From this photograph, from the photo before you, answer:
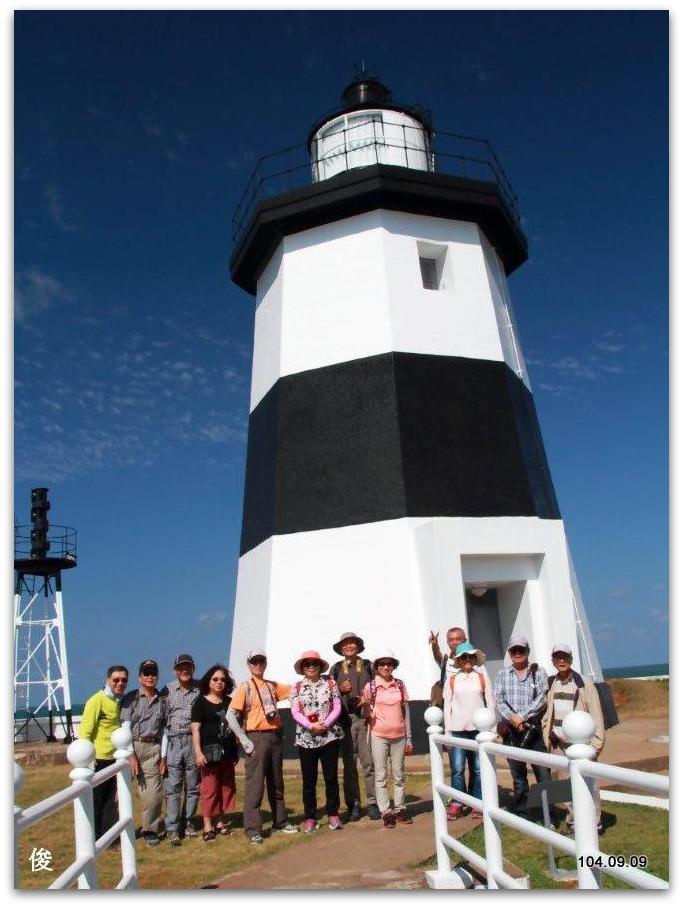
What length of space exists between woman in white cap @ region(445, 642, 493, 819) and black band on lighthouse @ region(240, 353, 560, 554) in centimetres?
392

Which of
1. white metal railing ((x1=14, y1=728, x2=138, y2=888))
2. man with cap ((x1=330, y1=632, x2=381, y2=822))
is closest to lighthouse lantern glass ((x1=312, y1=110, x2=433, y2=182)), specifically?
man with cap ((x1=330, y1=632, x2=381, y2=822))

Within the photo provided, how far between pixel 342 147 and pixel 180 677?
31.0 ft

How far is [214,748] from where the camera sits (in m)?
6.40

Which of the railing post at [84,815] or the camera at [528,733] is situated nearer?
the railing post at [84,815]

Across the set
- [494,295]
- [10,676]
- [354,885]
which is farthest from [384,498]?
[10,676]

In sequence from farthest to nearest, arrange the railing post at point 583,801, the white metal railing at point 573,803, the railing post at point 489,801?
1. the railing post at point 489,801
2. the railing post at point 583,801
3. the white metal railing at point 573,803

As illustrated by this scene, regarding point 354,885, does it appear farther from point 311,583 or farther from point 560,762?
point 311,583

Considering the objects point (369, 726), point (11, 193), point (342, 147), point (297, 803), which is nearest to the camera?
point (11, 193)

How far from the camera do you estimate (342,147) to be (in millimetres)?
12789

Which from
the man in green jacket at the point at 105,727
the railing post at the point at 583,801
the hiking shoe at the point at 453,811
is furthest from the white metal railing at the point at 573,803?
the man in green jacket at the point at 105,727

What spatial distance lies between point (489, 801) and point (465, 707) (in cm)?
208

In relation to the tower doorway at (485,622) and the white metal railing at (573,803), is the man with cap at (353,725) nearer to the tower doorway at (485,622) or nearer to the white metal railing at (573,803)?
the white metal railing at (573,803)

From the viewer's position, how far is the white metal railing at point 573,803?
2.70 meters

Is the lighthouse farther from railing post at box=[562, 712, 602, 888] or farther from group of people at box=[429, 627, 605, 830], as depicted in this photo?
railing post at box=[562, 712, 602, 888]
